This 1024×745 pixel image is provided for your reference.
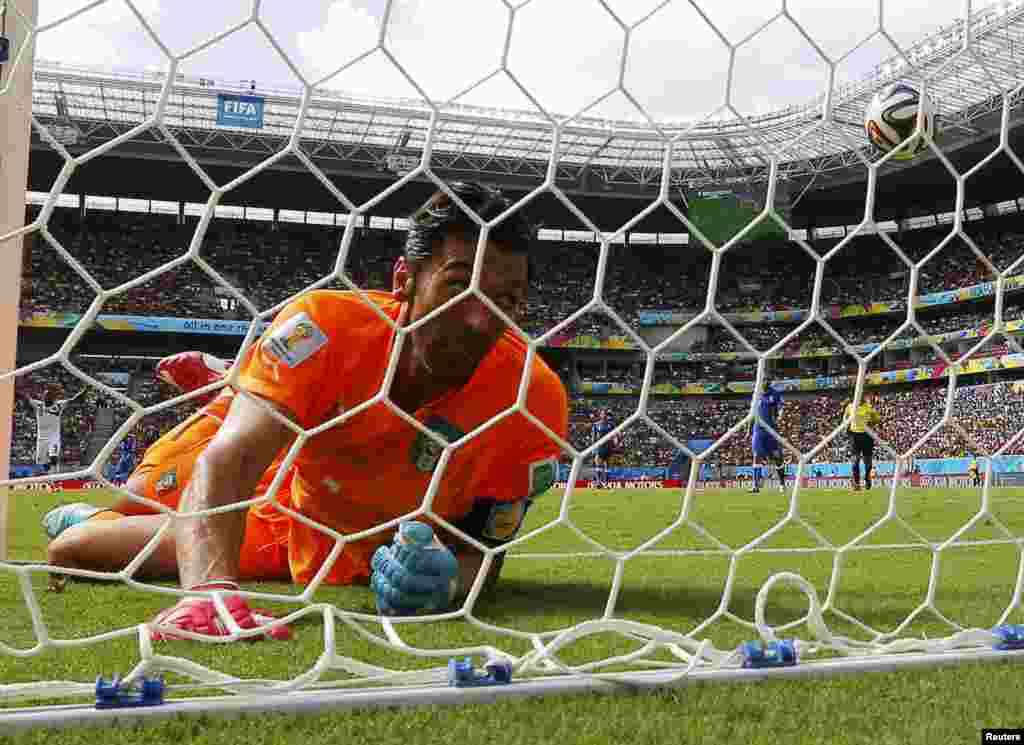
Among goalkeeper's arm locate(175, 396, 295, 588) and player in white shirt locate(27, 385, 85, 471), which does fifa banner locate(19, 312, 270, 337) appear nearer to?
player in white shirt locate(27, 385, 85, 471)

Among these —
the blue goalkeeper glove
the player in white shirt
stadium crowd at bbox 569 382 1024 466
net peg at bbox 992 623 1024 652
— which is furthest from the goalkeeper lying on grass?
stadium crowd at bbox 569 382 1024 466

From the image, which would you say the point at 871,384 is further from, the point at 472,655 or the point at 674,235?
the point at 472,655

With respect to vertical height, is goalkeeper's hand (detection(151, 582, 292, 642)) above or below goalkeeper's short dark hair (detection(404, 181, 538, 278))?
below

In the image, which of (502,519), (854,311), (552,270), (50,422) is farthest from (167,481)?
(854,311)

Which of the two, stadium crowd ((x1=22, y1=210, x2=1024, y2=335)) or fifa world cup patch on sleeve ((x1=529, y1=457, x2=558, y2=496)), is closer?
fifa world cup patch on sleeve ((x1=529, y1=457, x2=558, y2=496))

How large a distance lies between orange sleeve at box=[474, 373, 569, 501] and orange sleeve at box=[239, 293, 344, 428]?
0.42 meters

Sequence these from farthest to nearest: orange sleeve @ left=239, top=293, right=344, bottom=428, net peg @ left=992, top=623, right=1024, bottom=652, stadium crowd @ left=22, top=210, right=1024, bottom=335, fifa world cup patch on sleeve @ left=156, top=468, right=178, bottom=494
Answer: stadium crowd @ left=22, top=210, right=1024, bottom=335 → fifa world cup patch on sleeve @ left=156, top=468, right=178, bottom=494 → orange sleeve @ left=239, top=293, right=344, bottom=428 → net peg @ left=992, top=623, right=1024, bottom=652

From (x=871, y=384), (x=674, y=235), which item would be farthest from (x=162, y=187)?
(x=871, y=384)

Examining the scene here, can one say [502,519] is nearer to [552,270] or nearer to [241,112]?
[241,112]

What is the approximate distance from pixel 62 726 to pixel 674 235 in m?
23.2

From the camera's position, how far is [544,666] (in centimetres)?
128

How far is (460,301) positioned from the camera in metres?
1.65

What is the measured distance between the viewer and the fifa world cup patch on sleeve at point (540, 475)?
2.10 meters

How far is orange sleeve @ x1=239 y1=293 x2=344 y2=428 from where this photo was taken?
1.78 m
